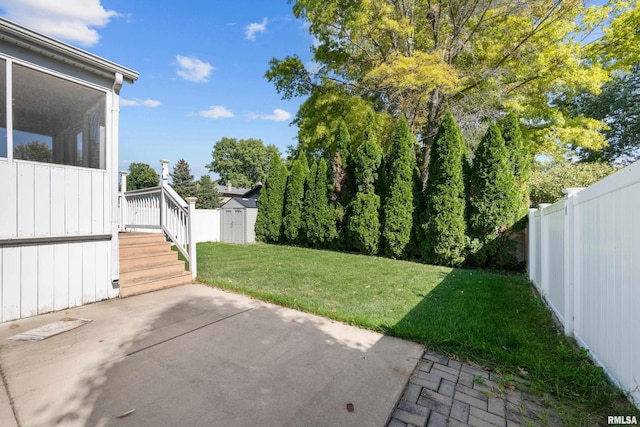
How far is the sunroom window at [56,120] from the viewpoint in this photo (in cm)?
334

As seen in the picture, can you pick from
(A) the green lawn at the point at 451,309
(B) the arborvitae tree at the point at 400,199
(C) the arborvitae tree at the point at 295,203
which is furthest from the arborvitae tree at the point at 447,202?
(C) the arborvitae tree at the point at 295,203

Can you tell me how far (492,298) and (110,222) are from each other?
5610 millimetres

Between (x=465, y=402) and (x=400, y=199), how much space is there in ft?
20.7

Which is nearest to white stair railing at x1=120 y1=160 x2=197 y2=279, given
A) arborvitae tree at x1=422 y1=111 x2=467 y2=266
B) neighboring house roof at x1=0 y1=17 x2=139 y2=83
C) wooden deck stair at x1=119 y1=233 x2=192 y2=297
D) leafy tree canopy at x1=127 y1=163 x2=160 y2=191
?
wooden deck stair at x1=119 y1=233 x2=192 y2=297

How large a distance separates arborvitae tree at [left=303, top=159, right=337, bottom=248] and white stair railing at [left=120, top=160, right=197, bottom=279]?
503 centimetres

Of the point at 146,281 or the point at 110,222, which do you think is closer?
the point at 110,222

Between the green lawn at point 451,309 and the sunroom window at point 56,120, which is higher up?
the sunroom window at point 56,120

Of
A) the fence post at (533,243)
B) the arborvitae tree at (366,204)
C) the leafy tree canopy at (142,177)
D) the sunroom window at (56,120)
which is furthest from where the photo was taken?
the leafy tree canopy at (142,177)

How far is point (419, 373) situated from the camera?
229cm

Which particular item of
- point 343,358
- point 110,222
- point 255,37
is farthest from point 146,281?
point 255,37

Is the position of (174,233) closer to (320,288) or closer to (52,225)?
(52,225)

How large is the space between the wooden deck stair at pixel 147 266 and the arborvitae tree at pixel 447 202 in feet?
18.3
